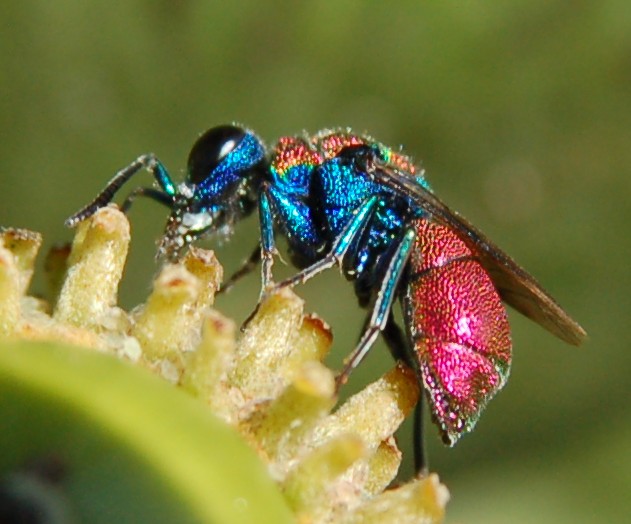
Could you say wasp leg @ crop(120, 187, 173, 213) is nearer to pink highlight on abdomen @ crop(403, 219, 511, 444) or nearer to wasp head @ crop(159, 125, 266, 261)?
wasp head @ crop(159, 125, 266, 261)

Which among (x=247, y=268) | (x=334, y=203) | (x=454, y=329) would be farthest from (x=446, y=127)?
(x=454, y=329)

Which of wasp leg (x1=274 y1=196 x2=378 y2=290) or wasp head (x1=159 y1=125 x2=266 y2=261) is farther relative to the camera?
wasp head (x1=159 y1=125 x2=266 y2=261)

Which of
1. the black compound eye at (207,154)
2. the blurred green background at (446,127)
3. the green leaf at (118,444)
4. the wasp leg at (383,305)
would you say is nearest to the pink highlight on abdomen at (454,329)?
the wasp leg at (383,305)

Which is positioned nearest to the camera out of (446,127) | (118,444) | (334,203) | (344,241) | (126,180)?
(118,444)

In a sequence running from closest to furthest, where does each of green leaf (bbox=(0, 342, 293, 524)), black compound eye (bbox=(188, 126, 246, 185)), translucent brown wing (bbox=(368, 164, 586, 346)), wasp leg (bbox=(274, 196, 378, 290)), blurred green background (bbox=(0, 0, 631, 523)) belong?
green leaf (bbox=(0, 342, 293, 524)) < wasp leg (bbox=(274, 196, 378, 290)) < translucent brown wing (bbox=(368, 164, 586, 346)) < black compound eye (bbox=(188, 126, 246, 185)) < blurred green background (bbox=(0, 0, 631, 523))

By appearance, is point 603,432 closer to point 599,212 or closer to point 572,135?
point 599,212

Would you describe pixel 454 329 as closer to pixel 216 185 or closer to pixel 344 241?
pixel 344 241

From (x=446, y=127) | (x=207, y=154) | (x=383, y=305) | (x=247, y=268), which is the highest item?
(x=446, y=127)

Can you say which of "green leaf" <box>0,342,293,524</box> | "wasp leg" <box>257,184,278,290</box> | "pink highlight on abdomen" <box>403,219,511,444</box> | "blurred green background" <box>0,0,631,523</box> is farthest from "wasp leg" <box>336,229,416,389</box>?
"green leaf" <box>0,342,293,524</box>
